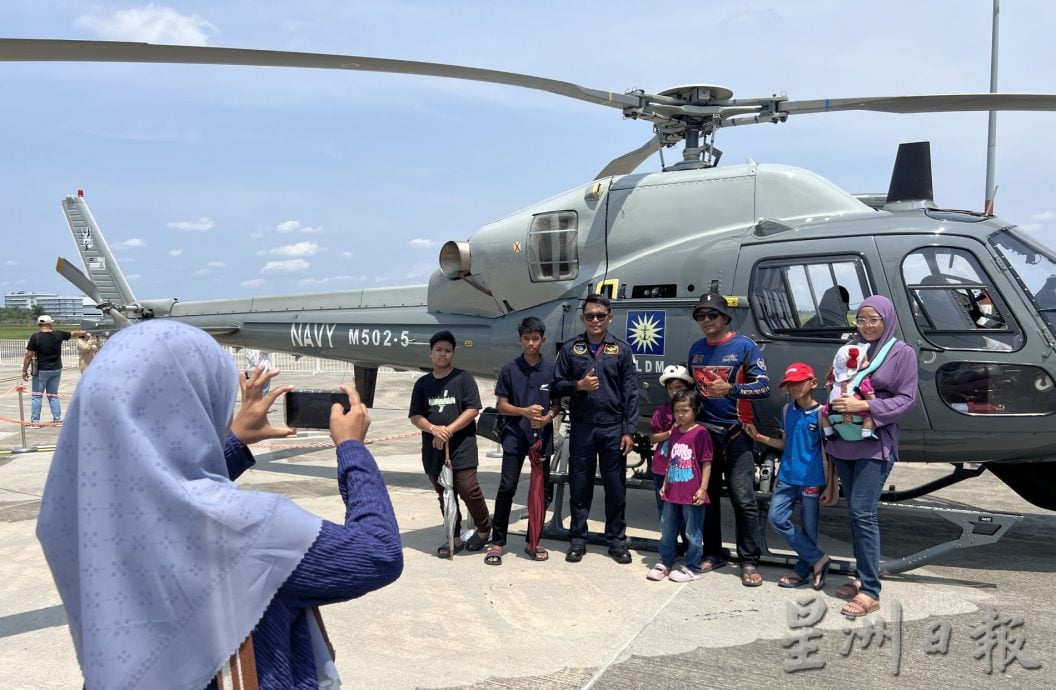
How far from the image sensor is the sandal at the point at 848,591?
A: 459 cm

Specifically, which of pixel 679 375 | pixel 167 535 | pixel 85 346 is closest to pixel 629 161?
pixel 679 375

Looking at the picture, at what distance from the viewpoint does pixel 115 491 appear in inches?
50.2

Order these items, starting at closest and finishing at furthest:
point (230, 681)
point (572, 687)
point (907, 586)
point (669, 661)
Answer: point (230, 681)
point (572, 687)
point (669, 661)
point (907, 586)

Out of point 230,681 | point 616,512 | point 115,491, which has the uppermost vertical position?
point 115,491

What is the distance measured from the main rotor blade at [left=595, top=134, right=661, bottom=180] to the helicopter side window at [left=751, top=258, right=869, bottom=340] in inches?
70.4

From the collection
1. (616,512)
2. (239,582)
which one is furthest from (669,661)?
(239,582)

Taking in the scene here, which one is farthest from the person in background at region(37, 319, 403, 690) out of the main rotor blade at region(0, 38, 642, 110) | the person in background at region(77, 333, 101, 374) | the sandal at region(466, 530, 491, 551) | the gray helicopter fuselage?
the person in background at region(77, 333, 101, 374)

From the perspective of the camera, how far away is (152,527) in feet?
4.23

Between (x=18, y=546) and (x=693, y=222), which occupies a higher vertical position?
(x=693, y=222)

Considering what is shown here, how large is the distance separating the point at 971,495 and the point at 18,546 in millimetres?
8250

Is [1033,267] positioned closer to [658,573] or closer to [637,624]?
[658,573]

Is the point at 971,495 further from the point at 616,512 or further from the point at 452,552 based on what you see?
the point at 452,552

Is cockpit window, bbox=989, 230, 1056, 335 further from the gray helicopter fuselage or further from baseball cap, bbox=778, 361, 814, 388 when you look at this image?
baseball cap, bbox=778, 361, 814, 388

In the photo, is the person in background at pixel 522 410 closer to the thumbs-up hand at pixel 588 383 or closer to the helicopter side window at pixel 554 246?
the thumbs-up hand at pixel 588 383
